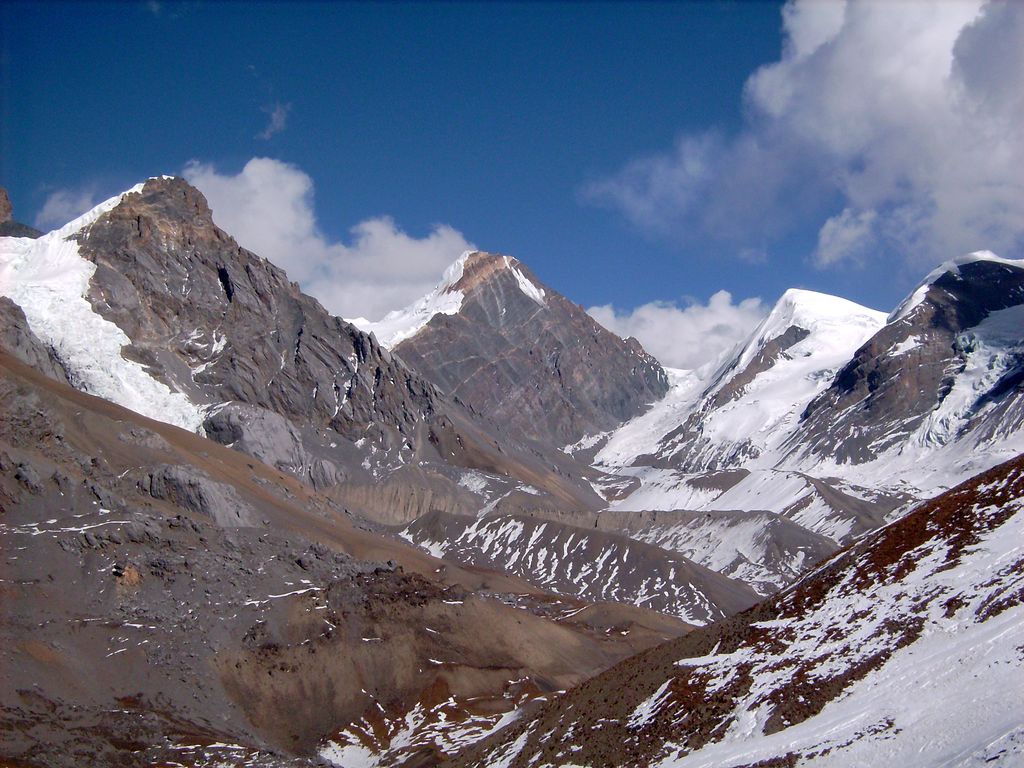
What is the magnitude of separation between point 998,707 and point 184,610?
246ft

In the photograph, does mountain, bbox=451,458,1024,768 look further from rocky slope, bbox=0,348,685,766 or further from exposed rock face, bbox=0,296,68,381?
exposed rock face, bbox=0,296,68,381

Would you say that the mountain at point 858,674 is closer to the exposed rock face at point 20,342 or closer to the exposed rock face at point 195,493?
the exposed rock face at point 195,493

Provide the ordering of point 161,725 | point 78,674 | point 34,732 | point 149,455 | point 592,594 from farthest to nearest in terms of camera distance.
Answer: point 592,594
point 149,455
point 78,674
point 161,725
point 34,732

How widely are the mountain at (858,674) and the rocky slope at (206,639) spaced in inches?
1195

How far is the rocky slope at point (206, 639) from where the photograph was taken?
237 feet

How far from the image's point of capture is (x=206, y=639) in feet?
286

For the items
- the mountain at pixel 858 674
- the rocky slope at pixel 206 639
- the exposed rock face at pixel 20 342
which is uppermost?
the exposed rock face at pixel 20 342

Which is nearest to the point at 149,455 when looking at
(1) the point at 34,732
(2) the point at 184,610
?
(2) the point at 184,610

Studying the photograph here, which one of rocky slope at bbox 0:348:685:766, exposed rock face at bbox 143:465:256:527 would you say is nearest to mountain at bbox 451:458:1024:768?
rocky slope at bbox 0:348:685:766

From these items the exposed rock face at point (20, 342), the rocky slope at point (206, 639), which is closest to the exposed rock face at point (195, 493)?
the rocky slope at point (206, 639)

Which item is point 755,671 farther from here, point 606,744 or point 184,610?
point 184,610

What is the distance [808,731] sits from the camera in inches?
1305

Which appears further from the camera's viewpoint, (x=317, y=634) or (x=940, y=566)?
(x=317, y=634)

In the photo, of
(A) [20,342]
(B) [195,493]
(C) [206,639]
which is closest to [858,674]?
(C) [206,639]
